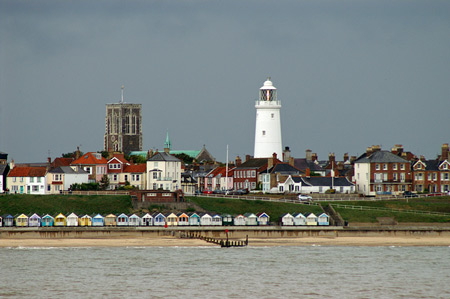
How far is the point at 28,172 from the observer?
101m

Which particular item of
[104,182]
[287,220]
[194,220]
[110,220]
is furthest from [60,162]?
[287,220]

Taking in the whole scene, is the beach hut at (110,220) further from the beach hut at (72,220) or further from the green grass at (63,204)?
the green grass at (63,204)

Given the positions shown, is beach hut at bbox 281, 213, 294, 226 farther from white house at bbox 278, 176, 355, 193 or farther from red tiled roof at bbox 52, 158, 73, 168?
red tiled roof at bbox 52, 158, 73, 168

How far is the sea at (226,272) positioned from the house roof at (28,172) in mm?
28132

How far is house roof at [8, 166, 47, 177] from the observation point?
10019 cm

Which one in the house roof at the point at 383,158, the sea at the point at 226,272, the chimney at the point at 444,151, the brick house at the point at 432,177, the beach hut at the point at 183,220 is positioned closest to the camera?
the sea at the point at 226,272

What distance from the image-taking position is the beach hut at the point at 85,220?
82.4 meters

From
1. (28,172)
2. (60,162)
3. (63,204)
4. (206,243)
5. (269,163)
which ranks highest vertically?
(60,162)

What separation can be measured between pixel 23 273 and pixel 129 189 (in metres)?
41.7

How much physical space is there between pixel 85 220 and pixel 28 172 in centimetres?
2072

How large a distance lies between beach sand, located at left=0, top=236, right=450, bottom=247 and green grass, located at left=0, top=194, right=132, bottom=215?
25.0 feet

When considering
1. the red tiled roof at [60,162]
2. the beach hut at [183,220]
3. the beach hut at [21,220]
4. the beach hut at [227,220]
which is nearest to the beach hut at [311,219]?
the beach hut at [227,220]

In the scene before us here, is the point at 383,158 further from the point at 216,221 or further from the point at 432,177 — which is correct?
the point at 216,221

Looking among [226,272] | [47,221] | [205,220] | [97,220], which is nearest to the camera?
[226,272]
